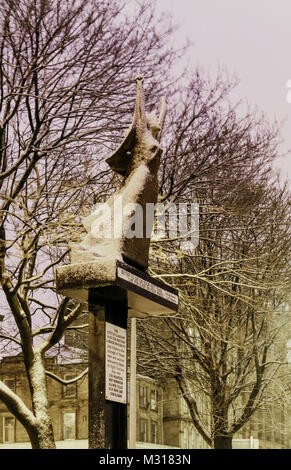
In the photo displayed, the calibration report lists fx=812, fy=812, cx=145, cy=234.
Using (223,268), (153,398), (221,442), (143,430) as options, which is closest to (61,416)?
(143,430)

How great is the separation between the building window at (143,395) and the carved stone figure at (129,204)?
49.9 metres

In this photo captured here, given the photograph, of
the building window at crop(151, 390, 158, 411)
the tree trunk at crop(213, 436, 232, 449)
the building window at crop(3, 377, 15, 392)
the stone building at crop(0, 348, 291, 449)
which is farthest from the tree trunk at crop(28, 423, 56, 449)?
the building window at crop(151, 390, 158, 411)

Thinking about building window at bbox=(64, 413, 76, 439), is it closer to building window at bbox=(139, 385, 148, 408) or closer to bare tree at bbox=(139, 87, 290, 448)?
building window at bbox=(139, 385, 148, 408)

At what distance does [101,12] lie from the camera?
17.9 m

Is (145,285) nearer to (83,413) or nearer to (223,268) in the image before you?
(223,268)

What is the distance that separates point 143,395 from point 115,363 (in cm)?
5110

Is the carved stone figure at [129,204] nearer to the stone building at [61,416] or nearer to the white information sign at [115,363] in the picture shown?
the white information sign at [115,363]

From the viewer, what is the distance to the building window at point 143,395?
60.2 metres

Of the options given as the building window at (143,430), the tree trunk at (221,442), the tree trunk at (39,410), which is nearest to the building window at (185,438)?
the building window at (143,430)

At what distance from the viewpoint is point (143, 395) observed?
60781mm

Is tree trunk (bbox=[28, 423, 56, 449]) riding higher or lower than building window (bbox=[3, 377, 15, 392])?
lower

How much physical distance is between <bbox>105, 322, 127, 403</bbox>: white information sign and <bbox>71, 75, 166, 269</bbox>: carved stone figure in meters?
0.98

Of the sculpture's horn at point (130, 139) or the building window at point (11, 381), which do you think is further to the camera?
the building window at point (11, 381)

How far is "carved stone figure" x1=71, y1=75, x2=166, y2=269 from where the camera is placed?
35.5ft
